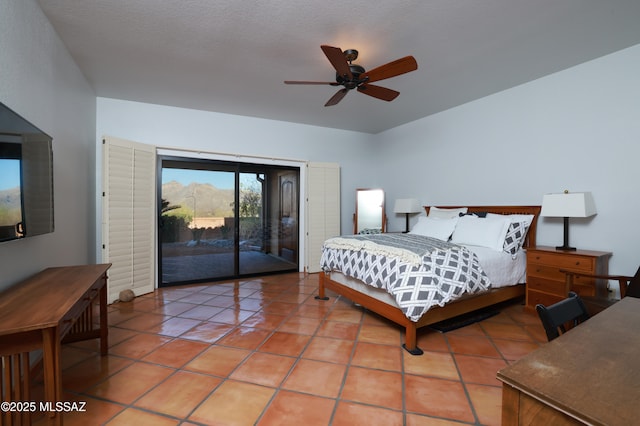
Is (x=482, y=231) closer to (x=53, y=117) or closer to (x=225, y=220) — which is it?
(x=225, y=220)

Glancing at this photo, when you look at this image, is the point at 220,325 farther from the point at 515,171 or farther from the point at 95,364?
the point at 515,171

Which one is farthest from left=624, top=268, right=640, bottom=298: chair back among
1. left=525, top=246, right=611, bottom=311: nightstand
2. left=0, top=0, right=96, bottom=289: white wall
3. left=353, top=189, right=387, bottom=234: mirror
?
left=0, top=0, right=96, bottom=289: white wall

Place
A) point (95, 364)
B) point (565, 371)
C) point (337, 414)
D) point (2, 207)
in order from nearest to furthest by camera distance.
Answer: point (565, 371) → point (2, 207) → point (337, 414) → point (95, 364)

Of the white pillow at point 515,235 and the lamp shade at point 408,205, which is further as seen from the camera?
the lamp shade at point 408,205

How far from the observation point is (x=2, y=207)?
147cm

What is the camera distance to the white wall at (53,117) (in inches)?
68.2

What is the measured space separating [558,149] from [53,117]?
5.20 m

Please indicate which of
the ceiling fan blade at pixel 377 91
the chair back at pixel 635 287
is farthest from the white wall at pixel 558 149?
the ceiling fan blade at pixel 377 91

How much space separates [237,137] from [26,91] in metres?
2.78

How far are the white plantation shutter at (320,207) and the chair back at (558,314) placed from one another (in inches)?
159

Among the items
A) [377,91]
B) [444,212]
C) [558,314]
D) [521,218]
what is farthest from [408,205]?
[558,314]

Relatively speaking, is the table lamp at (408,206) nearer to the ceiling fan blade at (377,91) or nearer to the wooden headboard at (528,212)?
the wooden headboard at (528,212)

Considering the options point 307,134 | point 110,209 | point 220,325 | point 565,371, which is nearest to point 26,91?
point 110,209

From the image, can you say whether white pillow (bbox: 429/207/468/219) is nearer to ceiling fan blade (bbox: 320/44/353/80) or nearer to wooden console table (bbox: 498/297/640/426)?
ceiling fan blade (bbox: 320/44/353/80)
